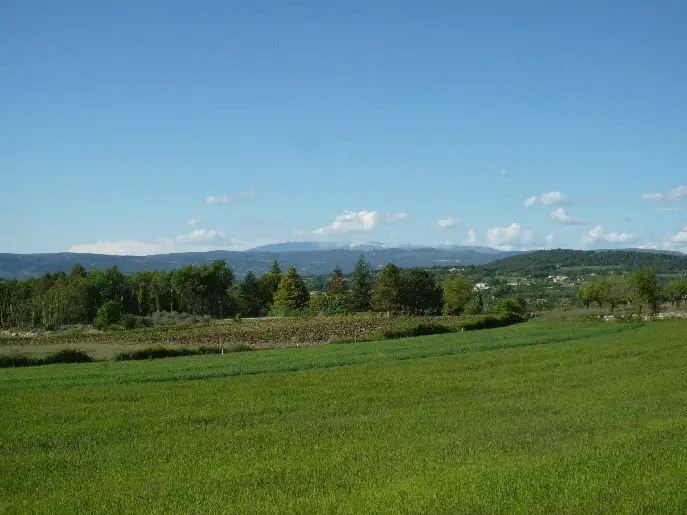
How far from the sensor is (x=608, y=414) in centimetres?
1836

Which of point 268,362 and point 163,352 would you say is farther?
point 163,352

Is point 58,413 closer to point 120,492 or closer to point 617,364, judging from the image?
point 120,492

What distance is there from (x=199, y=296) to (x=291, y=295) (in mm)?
16003

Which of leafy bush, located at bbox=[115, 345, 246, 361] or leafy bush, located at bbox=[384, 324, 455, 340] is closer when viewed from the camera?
leafy bush, located at bbox=[115, 345, 246, 361]

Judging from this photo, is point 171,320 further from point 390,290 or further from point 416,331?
point 416,331

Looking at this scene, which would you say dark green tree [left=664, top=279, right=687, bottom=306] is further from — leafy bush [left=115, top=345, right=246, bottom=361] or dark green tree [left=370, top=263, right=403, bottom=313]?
leafy bush [left=115, top=345, right=246, bottom=361]

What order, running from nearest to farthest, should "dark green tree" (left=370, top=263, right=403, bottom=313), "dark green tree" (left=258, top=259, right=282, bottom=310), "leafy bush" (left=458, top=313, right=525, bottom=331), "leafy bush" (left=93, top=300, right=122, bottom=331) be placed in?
"leafy bush" (left=458, top=313, right=525, bottom=331) < "leafy bush" (left=93, top=300, right=122, bottom=331) < "dark green tree" (left=370, top=263, right=403, bottom=313) < "dark green tree" (left=258, top=259, right=282, bottom=310)

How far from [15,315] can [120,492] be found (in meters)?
108

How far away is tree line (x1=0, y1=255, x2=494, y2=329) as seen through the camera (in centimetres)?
10462

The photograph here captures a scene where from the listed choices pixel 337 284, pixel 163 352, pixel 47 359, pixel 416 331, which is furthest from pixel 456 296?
pixel 47 359

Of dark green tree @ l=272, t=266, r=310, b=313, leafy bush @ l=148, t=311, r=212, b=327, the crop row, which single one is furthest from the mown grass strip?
dark green tree @ l=272, t=266, r=310, b=313

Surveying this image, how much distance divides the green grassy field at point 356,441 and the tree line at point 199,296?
73.3 metres

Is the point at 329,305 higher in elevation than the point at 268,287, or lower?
lower

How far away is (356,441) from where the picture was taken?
52.5 ft
